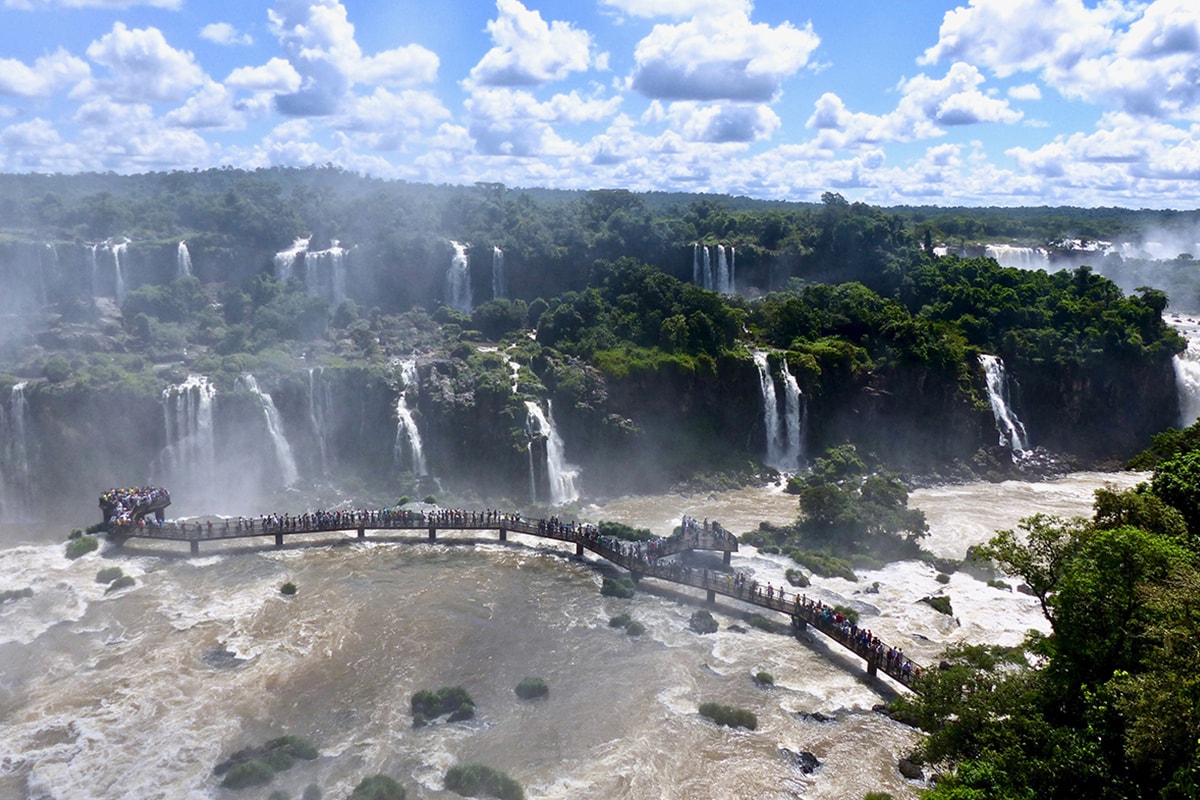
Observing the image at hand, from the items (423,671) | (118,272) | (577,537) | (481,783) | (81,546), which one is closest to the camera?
(481,783)

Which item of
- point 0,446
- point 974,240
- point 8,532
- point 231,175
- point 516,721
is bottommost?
point 516,721

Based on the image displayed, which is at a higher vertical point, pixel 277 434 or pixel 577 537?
pixel 277 434

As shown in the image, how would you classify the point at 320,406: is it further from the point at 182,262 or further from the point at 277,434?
the point at 182,262

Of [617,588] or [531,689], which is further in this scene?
[617,588]

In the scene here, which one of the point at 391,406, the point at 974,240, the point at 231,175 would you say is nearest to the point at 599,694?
the point at 391,406

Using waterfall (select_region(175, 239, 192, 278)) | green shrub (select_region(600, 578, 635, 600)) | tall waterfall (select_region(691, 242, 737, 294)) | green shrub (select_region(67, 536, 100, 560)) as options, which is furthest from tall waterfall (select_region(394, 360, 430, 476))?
tall waterfall (select_region(691, 242, 737, 294))

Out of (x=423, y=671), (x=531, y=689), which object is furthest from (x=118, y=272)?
(x=531, y=689)

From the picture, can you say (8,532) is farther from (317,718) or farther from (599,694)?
(599,694)

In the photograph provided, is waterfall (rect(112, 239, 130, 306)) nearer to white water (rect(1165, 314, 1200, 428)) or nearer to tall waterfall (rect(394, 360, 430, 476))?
tall waterfall (rect(394, 360, 430, 476))
